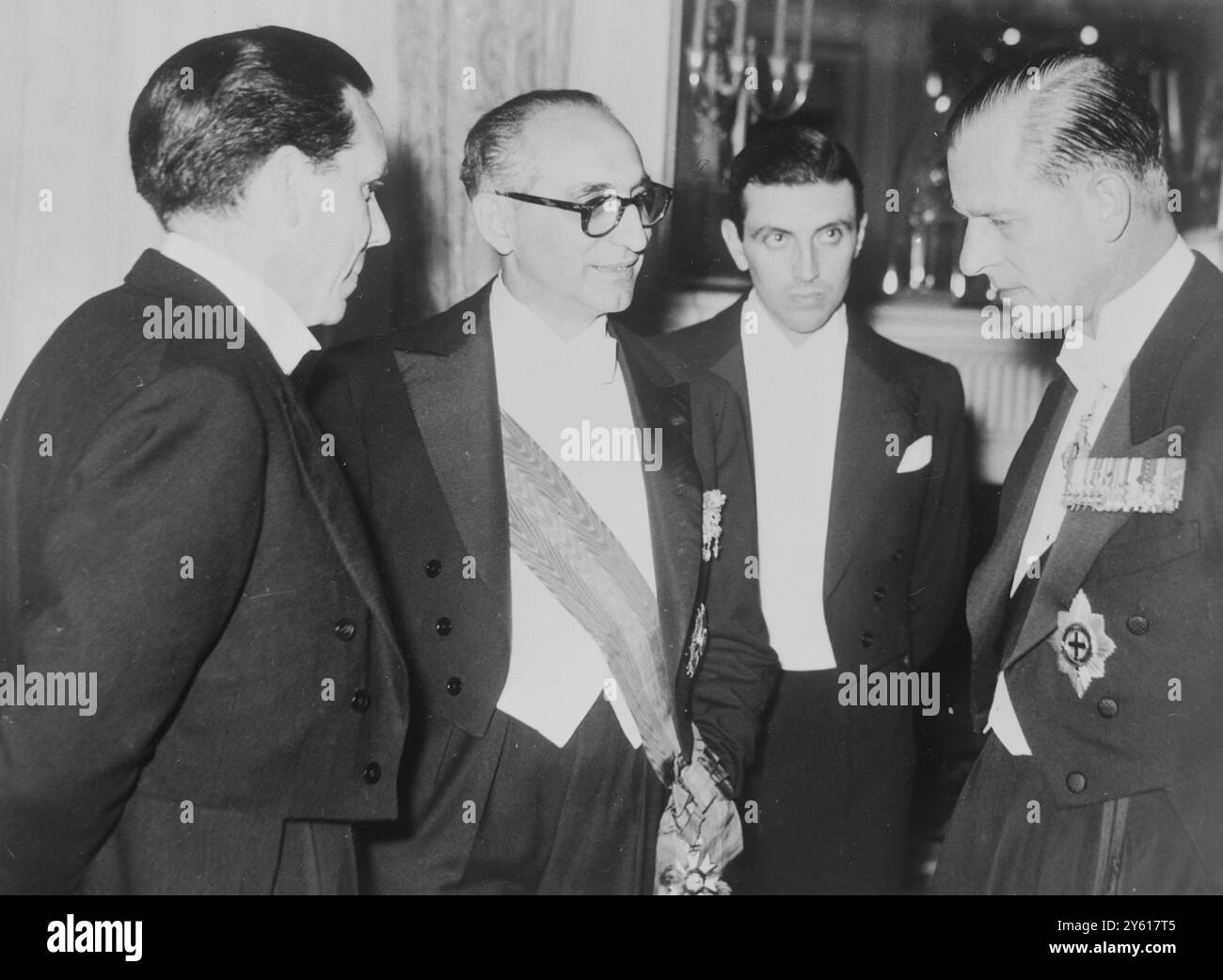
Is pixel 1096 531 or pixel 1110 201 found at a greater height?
pixel 1110 201

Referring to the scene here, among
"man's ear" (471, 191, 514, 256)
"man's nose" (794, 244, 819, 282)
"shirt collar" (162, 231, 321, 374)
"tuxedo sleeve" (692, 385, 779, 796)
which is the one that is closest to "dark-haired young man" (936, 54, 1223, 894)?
"man's nose" (794, 244, 819, 282)

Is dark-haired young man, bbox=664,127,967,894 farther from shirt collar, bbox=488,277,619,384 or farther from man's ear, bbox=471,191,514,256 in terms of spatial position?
man's ear, bbox=471,191,514,256

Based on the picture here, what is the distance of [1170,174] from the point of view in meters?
1.91

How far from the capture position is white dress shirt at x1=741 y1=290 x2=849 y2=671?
178 centimetres

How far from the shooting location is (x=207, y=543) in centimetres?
112

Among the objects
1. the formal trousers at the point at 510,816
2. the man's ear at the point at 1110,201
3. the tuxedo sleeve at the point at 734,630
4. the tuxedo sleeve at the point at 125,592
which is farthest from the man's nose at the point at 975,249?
the tuxedo sleeve at the point at 125,592

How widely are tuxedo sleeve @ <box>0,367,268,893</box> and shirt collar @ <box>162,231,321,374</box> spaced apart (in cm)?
15

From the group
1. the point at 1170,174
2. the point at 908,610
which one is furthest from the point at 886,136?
the point at 908,610

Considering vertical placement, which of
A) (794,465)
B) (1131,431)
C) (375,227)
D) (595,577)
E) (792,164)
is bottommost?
(595,577)

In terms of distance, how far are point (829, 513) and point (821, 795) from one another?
1.43ft

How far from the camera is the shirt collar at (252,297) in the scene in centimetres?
123

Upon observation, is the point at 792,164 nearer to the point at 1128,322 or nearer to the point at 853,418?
the point at 853,418

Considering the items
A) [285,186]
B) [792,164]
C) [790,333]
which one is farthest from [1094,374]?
[285,186]
